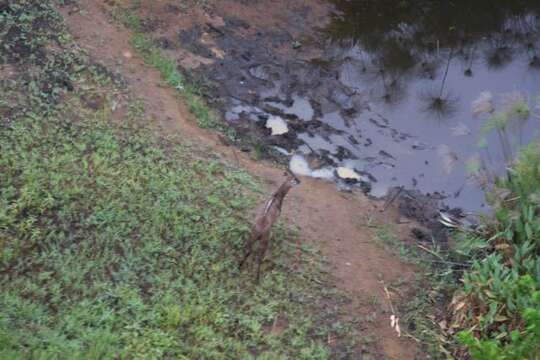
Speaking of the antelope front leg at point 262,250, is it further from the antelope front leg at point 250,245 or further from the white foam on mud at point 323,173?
the white foam on mud at point 323,173

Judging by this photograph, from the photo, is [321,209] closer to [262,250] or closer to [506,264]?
[262,250]

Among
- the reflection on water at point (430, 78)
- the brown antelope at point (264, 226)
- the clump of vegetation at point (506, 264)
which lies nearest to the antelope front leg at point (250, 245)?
the brown antelope at point (264, 226)

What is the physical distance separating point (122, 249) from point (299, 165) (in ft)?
8.32

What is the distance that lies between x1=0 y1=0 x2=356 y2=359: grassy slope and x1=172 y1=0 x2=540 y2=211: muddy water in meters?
1.48

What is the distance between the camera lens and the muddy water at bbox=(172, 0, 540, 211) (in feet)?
23.0

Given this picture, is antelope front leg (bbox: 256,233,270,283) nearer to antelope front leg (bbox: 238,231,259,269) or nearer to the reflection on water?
antelope front leg (bbox: 238,231,259,269)

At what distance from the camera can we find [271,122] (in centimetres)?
734

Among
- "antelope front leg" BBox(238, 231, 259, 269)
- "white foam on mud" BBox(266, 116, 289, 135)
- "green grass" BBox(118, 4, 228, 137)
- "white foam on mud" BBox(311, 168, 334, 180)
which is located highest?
"antelope front leg" BBox(238, 231, 259, 269)

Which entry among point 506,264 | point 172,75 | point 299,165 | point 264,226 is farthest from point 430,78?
point 264,226

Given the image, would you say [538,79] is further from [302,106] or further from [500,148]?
[302,106]

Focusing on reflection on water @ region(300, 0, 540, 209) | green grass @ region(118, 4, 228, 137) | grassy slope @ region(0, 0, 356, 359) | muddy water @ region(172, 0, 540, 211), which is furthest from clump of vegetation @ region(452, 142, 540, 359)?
green grass @ region(118, 4, 228, 137)

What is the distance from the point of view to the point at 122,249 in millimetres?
4914

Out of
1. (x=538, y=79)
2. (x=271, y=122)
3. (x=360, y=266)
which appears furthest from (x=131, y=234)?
(x=538, y=79)

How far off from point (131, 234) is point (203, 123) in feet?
7.02
